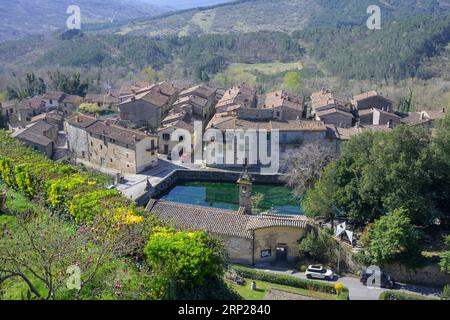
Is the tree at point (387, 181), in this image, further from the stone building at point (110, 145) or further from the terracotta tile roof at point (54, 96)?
the terracotta tile roof at point (54, 96)

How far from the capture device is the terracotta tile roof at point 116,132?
136 ft

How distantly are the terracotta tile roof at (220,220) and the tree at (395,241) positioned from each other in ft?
13.5

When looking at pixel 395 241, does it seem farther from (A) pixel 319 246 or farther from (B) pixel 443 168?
(B) pixel 443 168

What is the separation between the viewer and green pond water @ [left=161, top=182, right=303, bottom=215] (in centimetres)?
3697

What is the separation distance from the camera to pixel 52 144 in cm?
4506

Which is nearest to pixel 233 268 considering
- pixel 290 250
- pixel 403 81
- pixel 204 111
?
pixel 290 250

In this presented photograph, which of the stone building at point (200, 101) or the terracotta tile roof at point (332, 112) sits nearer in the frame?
the terracotta tile roof at point (332, 112)

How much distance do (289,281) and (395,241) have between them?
5.43 m

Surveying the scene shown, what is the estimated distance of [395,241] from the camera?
22047 millimetres

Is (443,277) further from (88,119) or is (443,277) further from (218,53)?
(218,53)

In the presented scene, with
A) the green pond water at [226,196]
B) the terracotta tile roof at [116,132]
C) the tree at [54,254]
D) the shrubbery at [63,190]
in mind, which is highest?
the tree at [54,254]

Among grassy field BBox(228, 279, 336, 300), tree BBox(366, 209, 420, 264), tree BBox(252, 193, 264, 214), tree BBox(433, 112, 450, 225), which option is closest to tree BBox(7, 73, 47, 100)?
tree BBox(252, 193, 264, 214)

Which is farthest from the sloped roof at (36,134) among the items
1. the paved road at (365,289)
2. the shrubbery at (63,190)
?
the paved road at (365,289)

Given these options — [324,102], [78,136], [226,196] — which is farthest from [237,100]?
[78,136]
